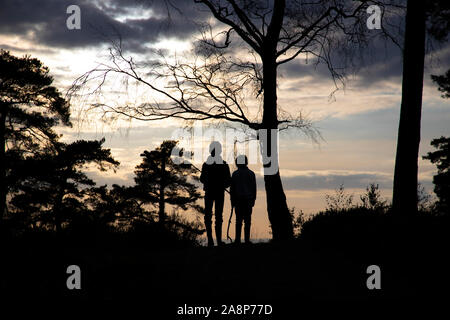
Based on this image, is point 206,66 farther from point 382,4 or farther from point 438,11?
point 438,11

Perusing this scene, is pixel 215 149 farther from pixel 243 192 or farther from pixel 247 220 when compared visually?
pixel 247 220

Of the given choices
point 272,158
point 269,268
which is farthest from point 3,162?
point 269,268

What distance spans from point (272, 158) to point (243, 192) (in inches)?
134

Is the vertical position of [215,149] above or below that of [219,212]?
above

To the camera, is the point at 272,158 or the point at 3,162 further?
the point at 3,162

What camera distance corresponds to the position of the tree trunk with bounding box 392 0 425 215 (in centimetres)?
1024

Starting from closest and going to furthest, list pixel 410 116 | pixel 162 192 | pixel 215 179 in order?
pixel 410 116 → pixel 215 179 → pixel 162 192

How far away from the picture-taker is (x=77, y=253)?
400 inches

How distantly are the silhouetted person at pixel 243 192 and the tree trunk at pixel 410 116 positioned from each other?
348 centimetres

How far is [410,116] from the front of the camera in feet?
34.1

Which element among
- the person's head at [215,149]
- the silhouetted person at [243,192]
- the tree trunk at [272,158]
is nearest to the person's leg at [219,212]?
the silhouetted person at [243,192]

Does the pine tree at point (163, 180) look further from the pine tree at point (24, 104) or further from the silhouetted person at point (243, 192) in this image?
the silhouetted person at point (243, 192)

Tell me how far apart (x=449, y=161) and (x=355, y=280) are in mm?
20074
